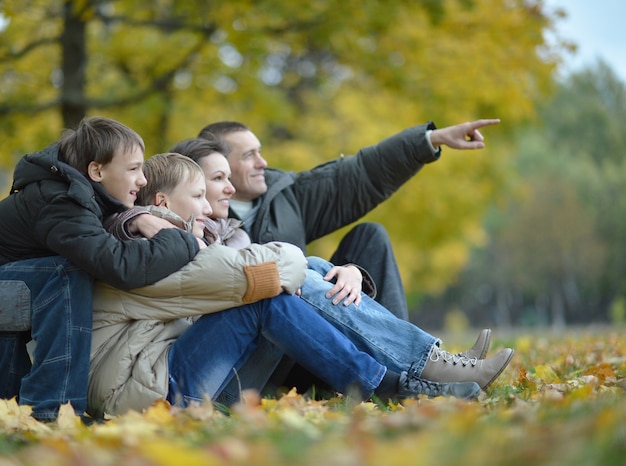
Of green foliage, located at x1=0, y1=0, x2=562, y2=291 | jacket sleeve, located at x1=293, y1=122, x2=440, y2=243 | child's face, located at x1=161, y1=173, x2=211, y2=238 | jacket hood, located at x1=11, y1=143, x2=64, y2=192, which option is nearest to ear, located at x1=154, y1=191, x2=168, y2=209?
child's face, located at x1=161, y1=173, x2=211, y2=238

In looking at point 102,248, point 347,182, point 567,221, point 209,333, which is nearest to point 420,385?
point 209,333

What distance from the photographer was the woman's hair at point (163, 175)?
13.1ft

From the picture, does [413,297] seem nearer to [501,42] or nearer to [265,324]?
[501,42]

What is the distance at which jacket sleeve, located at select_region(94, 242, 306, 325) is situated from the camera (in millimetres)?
3361

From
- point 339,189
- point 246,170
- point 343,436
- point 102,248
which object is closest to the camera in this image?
point 343,436

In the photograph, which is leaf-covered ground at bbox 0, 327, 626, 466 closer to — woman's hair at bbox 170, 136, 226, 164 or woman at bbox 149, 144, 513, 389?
woman at bbox 149, 144, 513, 389

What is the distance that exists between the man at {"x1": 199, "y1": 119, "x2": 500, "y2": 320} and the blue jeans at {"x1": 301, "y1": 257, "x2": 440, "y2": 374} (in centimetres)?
71

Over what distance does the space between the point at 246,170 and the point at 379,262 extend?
1.01 m

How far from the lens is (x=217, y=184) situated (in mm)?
4328

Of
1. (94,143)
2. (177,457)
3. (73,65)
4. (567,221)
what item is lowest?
(567,221)

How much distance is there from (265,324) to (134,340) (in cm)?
54

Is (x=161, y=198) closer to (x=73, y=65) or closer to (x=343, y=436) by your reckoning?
(x=343, y=436)

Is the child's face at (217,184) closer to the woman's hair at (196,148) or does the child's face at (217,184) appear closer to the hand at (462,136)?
the woman's hair at (196,148)

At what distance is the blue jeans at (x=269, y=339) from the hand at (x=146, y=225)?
425 mm
